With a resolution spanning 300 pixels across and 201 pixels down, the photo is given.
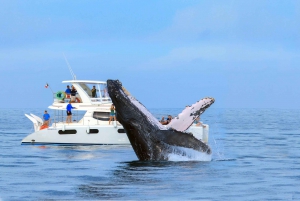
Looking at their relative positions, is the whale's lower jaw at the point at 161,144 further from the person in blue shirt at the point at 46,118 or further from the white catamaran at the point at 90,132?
the person in blue shirt at the point at 46,118

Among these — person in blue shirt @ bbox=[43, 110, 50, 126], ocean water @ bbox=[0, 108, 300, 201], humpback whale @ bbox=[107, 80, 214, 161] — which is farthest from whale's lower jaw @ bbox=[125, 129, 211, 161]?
person in blue shirt @ bbox=[43, 110, 50, 126]

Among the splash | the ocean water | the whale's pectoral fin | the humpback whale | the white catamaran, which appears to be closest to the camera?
the ocean water

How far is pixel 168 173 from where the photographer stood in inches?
918

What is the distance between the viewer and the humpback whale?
23.2m

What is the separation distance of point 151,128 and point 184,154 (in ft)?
5.81

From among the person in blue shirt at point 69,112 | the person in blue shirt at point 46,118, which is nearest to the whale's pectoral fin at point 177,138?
the person in blue shirt at point 69,112

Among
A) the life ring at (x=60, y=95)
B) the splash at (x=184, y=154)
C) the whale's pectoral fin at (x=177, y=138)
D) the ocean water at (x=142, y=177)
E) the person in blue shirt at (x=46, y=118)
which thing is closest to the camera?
the ocean water at (x=142, y=177)

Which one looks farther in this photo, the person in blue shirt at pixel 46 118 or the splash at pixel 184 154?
the person in blue shirt at pixel 46 118

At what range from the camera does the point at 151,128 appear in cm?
2391

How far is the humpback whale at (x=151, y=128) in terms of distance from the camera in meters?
23.2

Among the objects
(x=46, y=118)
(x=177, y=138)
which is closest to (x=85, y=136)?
(x=46, y=118)

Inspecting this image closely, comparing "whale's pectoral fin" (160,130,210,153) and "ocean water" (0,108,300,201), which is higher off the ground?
"whale's pectoral fin" (160,130,210,153)

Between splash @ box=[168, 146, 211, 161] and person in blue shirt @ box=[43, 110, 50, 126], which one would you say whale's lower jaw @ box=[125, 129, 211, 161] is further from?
person in blue shirt @ box=[43, 110, 50, 126]

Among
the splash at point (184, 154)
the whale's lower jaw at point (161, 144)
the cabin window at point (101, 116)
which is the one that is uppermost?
the cabin window at point (101, 116)
